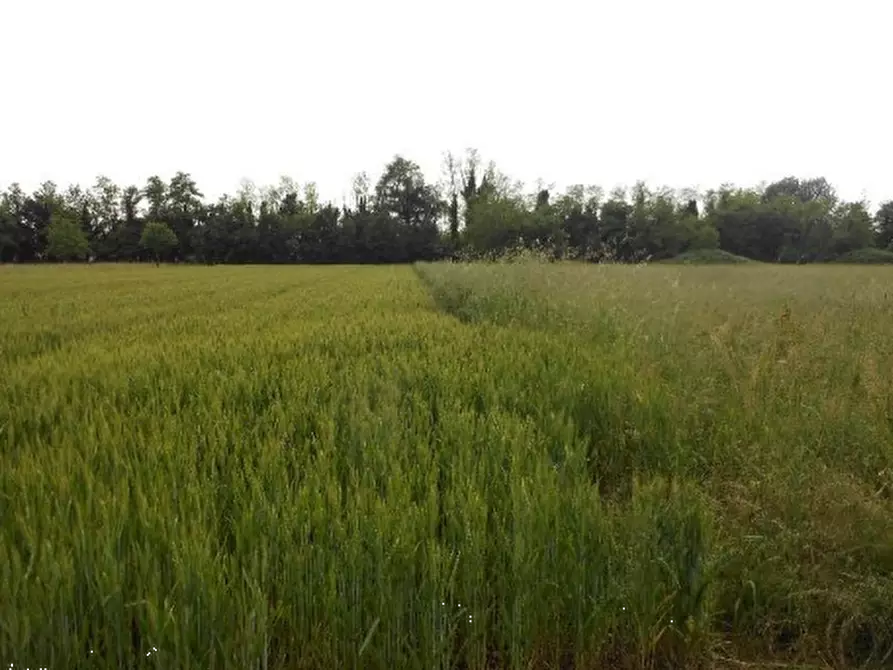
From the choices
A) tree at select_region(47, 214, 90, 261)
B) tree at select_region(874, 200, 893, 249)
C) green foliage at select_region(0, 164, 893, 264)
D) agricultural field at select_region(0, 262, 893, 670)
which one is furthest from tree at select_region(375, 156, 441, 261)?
agricultural field at select_region(0, 262, 893, 670)

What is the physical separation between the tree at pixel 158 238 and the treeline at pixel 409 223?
14cm

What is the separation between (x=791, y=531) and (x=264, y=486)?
8.32ft

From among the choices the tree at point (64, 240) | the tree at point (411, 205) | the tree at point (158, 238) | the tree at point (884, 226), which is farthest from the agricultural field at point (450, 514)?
the tree at point (64, 240)

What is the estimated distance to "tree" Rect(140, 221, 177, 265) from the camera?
222ft

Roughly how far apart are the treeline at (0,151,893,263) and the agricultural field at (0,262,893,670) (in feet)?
172

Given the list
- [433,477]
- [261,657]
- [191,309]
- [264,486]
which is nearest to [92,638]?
[261,657]

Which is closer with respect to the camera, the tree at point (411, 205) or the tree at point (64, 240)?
the tree at point (64, 240)

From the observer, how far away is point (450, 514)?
A: 84.1 inches

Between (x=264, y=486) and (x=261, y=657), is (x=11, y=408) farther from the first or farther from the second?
(x=261, y=657)

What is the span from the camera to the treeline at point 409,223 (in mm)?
62750

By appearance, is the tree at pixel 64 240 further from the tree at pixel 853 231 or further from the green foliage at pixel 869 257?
the tree at pixel 853 231

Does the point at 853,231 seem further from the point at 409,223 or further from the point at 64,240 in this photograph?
the point at 64,240

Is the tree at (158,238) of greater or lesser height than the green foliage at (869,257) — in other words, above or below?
above

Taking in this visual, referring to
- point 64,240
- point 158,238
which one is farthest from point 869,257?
point 64,240
